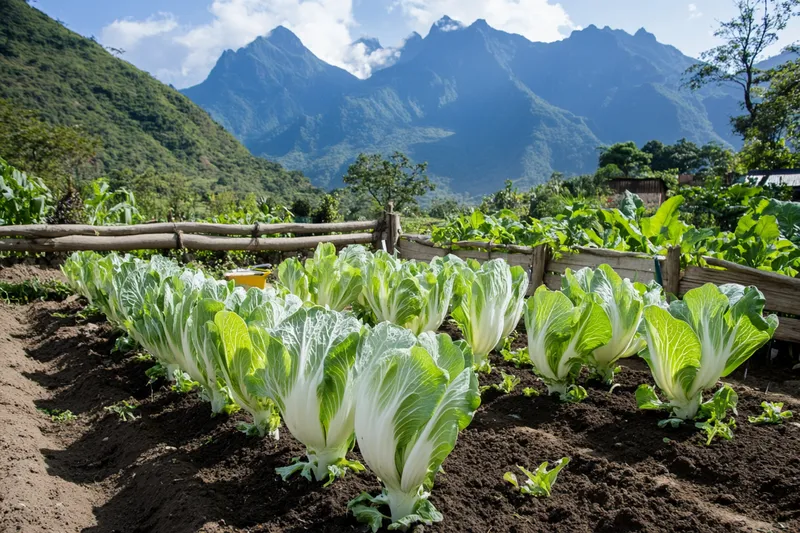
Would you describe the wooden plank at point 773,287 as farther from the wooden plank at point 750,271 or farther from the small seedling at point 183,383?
the small seedling at point 183,383

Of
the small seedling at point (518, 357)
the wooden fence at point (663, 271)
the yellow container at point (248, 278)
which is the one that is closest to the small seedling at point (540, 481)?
the small seedling at point (518, 357)

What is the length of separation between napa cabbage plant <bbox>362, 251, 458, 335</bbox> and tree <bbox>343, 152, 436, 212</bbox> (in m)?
50.5

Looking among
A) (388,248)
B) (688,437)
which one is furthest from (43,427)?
(388,248)

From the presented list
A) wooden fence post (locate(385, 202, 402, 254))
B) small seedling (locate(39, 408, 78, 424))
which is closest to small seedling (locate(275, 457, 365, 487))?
small seedling (locate(39, 408, 78, 424))

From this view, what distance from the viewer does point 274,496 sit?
1.82 metres

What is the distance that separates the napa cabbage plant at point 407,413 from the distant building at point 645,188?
3793 cm

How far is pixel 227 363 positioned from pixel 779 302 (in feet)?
11.7

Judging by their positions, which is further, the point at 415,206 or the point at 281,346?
the point at 415,206

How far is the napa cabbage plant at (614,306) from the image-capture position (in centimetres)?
262

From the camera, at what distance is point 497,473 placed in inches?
77.5

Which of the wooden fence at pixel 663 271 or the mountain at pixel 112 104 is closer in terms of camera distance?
the wooden fence at pixel 663 271

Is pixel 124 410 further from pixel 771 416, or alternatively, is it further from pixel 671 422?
pixel 771 416

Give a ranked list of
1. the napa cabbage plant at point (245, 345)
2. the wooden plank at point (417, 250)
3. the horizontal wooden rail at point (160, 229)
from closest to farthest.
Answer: the napa cabbage plant at point (245, 345) → the horizontal wooden rail at point (160, 229) → the wooden plank at point (417, 250)

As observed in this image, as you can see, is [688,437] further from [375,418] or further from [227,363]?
[227,363]
